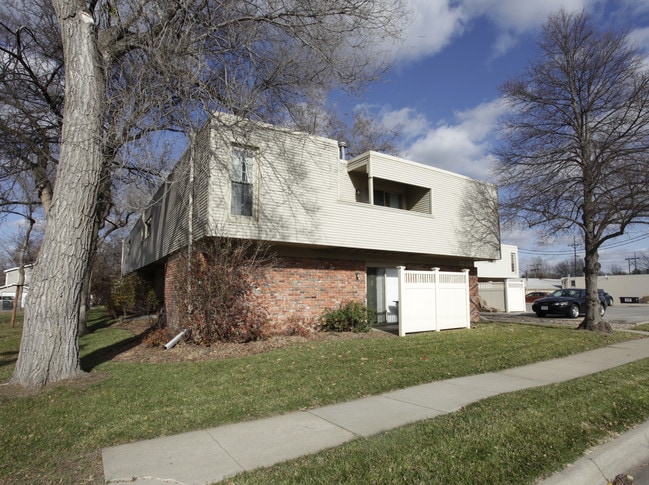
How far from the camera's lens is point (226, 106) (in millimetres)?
9336

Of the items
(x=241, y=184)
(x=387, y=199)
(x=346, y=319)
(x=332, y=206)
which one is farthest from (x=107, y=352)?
(x=387, y=199)

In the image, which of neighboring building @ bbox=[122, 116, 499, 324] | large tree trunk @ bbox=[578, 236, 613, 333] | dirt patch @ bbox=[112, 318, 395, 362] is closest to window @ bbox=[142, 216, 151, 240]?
neighboring building @ bbox=[122, 116, 499, 324]

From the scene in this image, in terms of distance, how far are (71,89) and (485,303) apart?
1112 inches

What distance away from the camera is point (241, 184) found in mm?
12219

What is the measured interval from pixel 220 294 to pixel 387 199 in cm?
859

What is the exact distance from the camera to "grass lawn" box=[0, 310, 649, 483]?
13.1ft

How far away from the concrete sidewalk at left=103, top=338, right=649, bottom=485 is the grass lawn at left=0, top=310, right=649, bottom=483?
214 millimetres

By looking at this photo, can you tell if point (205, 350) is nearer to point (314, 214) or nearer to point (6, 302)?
point (314, 214)

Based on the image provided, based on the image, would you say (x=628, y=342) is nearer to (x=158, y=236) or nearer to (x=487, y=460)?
(x=487, y=460)

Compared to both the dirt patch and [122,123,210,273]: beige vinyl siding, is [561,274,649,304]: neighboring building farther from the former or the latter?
the dirt patch

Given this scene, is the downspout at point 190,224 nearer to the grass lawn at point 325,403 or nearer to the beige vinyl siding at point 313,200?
the beige vinyl siding at point 313,200

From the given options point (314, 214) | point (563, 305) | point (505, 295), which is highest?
point (314, 214)

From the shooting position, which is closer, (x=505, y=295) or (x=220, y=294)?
(x=220, y=294)

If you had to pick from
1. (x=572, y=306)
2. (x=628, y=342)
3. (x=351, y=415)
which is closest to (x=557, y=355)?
(x=628, y=342)
